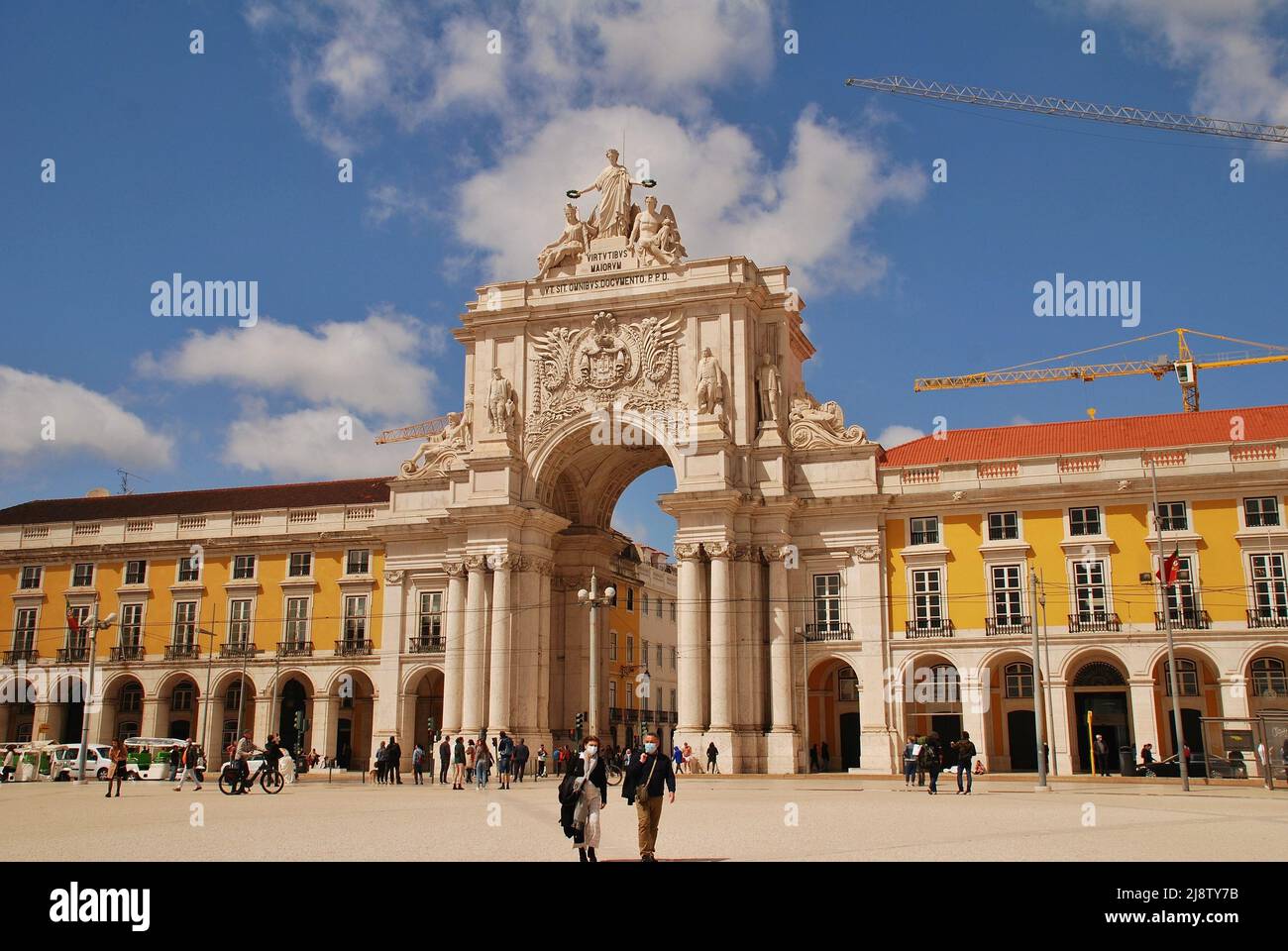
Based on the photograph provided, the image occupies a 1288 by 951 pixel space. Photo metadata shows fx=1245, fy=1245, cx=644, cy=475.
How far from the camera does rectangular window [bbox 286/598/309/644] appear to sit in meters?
63.9

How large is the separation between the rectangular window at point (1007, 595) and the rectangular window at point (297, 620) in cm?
3411

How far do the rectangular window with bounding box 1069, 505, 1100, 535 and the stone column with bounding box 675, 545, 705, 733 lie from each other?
1606cm

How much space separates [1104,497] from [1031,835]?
34.4 metres

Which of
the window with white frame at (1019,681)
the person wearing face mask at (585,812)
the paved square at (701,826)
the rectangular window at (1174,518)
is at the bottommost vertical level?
the paved square at (701,826)

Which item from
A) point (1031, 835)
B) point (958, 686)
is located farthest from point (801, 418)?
point (1031, 835)

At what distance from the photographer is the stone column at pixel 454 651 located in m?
57.3

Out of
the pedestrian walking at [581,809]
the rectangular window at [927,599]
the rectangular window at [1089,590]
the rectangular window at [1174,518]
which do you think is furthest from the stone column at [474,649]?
the pedestrian walking at [581,809]

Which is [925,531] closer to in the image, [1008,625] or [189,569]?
[1008,625]

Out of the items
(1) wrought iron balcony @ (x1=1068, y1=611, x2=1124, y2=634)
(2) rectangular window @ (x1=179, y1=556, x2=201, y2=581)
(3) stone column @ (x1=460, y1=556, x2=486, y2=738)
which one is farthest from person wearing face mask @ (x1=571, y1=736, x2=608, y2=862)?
(2) rectangular window @ (x1=179, y1=556, x2=201, y2=581)

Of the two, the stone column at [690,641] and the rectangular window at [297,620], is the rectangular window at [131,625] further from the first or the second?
the stone column at [690,641]

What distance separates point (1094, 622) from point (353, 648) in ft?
115

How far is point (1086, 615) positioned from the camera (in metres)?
51.9

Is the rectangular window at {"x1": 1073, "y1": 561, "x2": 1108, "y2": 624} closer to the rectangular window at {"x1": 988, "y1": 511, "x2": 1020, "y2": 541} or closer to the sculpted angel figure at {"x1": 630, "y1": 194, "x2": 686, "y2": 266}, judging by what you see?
the rectangular window at {"x1": 988, "y1": 511, "x2": 1020, "y2": 541}

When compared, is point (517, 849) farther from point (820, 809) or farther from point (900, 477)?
point (900, 477)
